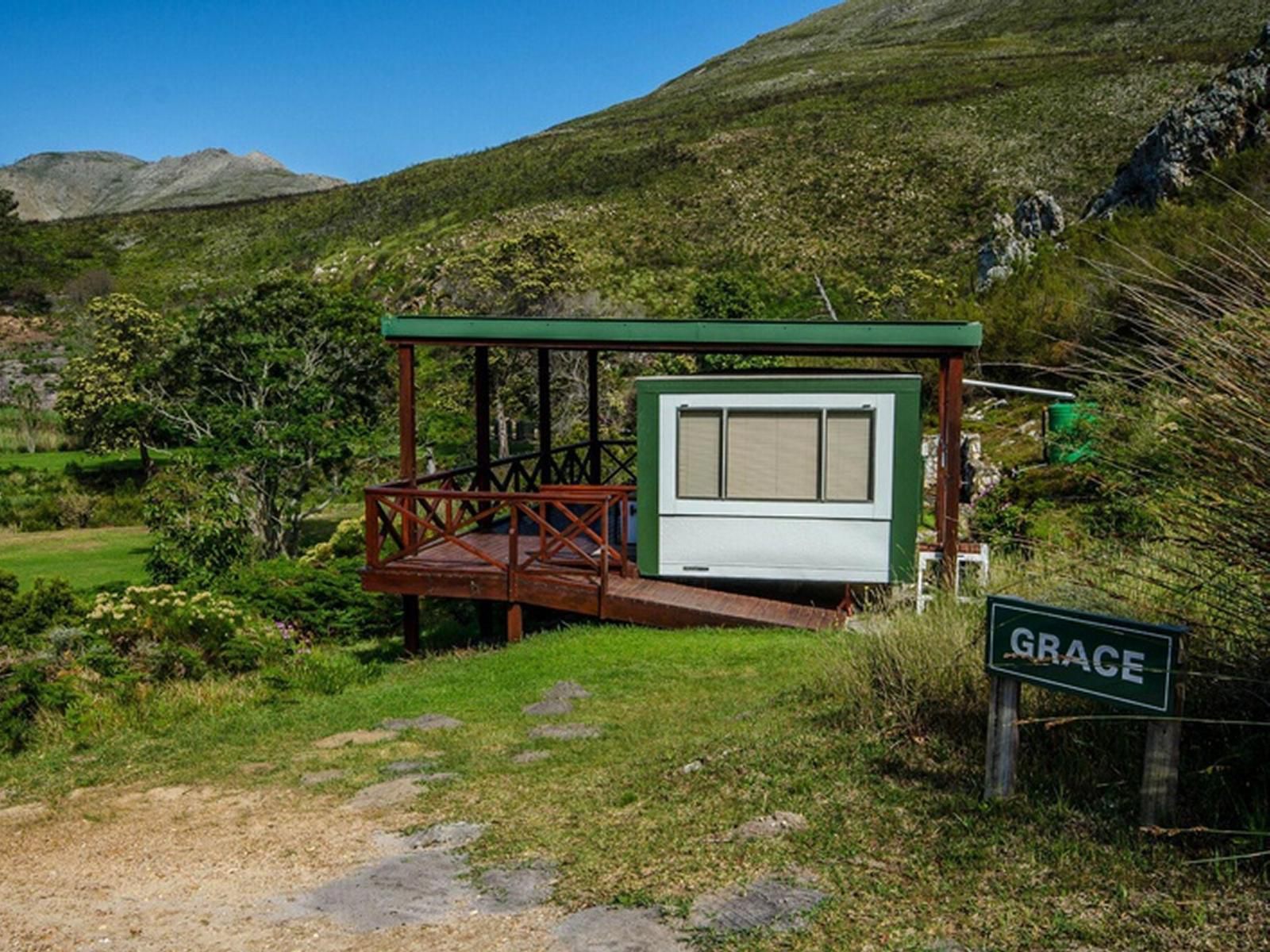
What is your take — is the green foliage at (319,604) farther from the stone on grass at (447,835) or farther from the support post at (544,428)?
the stone on grass at (447,835)

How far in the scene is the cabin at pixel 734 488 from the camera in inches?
383

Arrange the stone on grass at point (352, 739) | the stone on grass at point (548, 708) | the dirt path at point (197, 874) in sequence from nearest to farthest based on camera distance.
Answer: the dirt path at point (197, 874) < the stone on grass at point (352, 739) < the stone on grass at point (548, 708)

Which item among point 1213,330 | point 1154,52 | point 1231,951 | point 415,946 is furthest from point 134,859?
point 1154,52

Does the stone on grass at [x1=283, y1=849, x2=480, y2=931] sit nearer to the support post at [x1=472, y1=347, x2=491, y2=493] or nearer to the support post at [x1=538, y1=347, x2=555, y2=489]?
the support post at [x1=472, y1=347, x2=491, y2=493]

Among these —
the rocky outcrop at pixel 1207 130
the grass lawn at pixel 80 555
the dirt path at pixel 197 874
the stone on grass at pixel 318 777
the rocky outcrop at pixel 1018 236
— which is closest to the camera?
the dirt path at pixel 197 874

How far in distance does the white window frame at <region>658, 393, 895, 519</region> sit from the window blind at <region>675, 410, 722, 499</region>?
0.05m

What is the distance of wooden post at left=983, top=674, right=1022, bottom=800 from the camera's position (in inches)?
171

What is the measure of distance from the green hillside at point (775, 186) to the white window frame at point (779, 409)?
21.7 metres

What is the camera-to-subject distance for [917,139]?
4984 centimetres

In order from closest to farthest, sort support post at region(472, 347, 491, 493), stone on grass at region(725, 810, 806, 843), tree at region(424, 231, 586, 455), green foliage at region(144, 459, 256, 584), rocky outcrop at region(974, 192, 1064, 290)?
1. stone on grass at region(725, 810, 806, 843)
2. support post at region(472, 347, 491, 493)
3. green foliage at region(144, 459, 256, 584)
4. tree at region(424, 231, 586, 455)
5. rocky outcrop at region(974, 192, 1064, 290)

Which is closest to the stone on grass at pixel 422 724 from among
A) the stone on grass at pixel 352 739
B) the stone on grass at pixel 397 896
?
the stone on grass at pixel 352 739

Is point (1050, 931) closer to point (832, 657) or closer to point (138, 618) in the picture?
point (832, 657)

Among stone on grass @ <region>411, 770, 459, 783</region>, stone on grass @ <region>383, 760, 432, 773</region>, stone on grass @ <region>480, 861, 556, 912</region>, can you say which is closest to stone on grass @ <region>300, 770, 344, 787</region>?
stone on grass @ <region>383, 760, 432, 773</region>

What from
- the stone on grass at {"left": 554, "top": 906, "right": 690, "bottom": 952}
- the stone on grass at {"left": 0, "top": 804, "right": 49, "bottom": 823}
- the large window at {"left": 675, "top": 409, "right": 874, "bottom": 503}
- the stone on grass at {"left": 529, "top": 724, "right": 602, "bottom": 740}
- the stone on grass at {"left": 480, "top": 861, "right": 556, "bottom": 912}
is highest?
the large window at {"left": 675, "top": 409, "right": 874, "bottom": 503}
